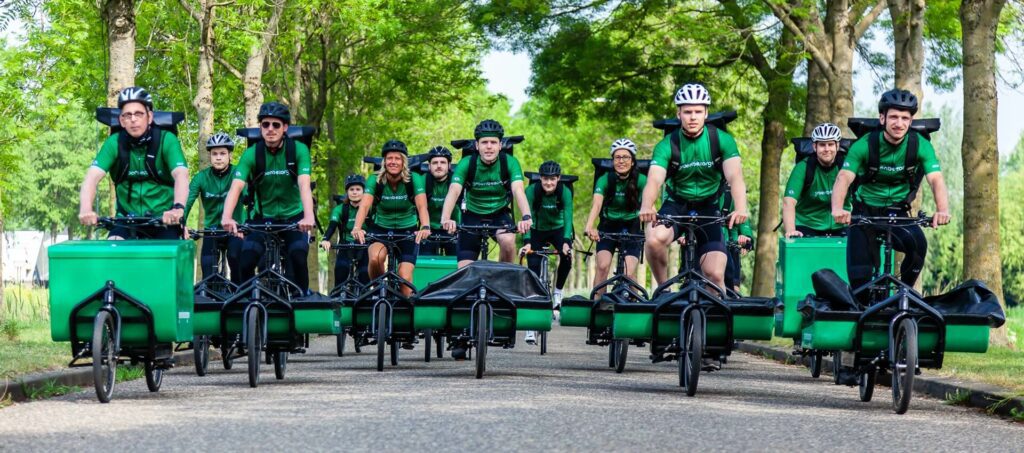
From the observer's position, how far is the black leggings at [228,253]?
1300 centimetres

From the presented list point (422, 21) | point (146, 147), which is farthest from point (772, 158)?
point (146, 147)

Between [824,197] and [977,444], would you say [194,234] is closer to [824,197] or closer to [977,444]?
Result: [824,197]

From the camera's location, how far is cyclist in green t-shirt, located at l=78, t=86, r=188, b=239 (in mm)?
10984

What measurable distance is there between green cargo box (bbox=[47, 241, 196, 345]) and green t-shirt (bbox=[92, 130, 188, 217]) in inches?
25.1

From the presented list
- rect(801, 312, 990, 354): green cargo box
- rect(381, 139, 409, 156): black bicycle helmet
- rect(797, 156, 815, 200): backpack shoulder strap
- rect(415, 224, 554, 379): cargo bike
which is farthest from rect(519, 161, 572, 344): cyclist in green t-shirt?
rect(801, 312, 990, 354): green cargo box

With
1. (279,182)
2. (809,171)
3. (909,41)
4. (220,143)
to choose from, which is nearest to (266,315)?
(279,182)

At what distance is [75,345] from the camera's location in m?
10.4

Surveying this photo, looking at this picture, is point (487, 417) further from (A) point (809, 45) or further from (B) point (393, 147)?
(A) point (809, 45)

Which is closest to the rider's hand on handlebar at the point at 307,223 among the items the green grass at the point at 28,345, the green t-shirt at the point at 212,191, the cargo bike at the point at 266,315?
the cargo bike at the point at 266,315

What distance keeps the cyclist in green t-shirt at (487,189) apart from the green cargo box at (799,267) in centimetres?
238

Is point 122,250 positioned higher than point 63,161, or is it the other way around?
point 63,161

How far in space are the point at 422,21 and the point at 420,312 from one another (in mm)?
21100

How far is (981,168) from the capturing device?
17391 mm

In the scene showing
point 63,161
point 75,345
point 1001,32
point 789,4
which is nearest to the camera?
point 75,345
